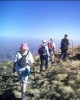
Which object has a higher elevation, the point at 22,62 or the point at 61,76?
the point at 22,62

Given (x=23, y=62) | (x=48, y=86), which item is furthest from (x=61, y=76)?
(x=23, y=62)

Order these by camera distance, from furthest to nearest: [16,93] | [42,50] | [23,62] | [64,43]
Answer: [64,43]
[42,50]
[16,93]
[23,62]

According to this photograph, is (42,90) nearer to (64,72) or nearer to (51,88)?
(51,88)

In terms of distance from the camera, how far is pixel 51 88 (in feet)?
60.4

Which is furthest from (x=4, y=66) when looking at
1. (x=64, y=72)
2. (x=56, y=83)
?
(x=56, y=83)

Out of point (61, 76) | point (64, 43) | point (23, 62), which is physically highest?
point (64, 43)

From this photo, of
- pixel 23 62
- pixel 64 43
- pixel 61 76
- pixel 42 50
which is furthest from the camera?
pixel 64 43

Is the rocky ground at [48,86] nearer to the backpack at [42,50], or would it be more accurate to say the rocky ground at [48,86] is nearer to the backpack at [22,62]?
the backpack at [42,50]

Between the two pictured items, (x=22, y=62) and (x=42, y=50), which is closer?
(x=22, y=62)

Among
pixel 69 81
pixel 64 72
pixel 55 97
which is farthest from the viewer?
pixel 64 72

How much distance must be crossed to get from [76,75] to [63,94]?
12.2 feet

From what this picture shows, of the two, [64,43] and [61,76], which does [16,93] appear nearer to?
[61,76]

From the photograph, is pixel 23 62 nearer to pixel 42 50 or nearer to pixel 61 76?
pixel 61 76

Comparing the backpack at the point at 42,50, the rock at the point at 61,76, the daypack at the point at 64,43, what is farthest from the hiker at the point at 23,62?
the daypack at the point at 64,43
